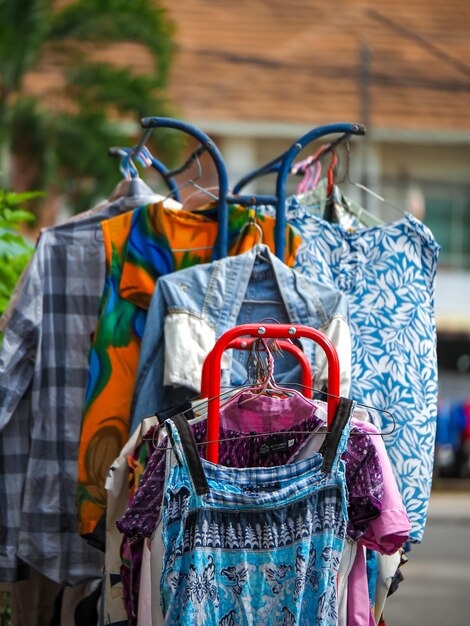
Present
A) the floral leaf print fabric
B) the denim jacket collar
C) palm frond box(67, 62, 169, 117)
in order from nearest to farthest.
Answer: the denim jacket collar < the floral leaf print fabric < palm frond box(67, 62, 169, 117)

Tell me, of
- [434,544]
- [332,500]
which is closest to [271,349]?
[332,500]

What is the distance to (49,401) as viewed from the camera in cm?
425

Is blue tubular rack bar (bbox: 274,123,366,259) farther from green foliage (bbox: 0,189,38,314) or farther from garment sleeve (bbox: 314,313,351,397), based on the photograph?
green foliage (bbox: 0,189,38,314)

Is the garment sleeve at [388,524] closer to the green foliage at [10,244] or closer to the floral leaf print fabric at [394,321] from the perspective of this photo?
the floral leaf print fabric at [394,321]

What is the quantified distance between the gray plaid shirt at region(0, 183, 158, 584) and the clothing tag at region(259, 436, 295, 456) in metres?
1.07

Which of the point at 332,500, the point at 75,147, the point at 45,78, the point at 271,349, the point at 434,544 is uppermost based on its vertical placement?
the point at 45,78

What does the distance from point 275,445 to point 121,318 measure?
0.91 meters

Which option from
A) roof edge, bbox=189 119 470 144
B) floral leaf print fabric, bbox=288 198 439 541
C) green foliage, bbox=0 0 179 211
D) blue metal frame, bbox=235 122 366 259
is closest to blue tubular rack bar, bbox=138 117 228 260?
blue metal frame, bbox=235 122 366 259

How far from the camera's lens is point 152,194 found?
4594 millimetres

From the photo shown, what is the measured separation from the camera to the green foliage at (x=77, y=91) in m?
15.0

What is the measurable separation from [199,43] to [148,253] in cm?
1918

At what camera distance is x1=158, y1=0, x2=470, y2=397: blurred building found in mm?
21719

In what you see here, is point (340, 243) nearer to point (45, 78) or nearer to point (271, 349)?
point (271, 349)

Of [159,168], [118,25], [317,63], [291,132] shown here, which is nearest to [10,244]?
[159,168]
